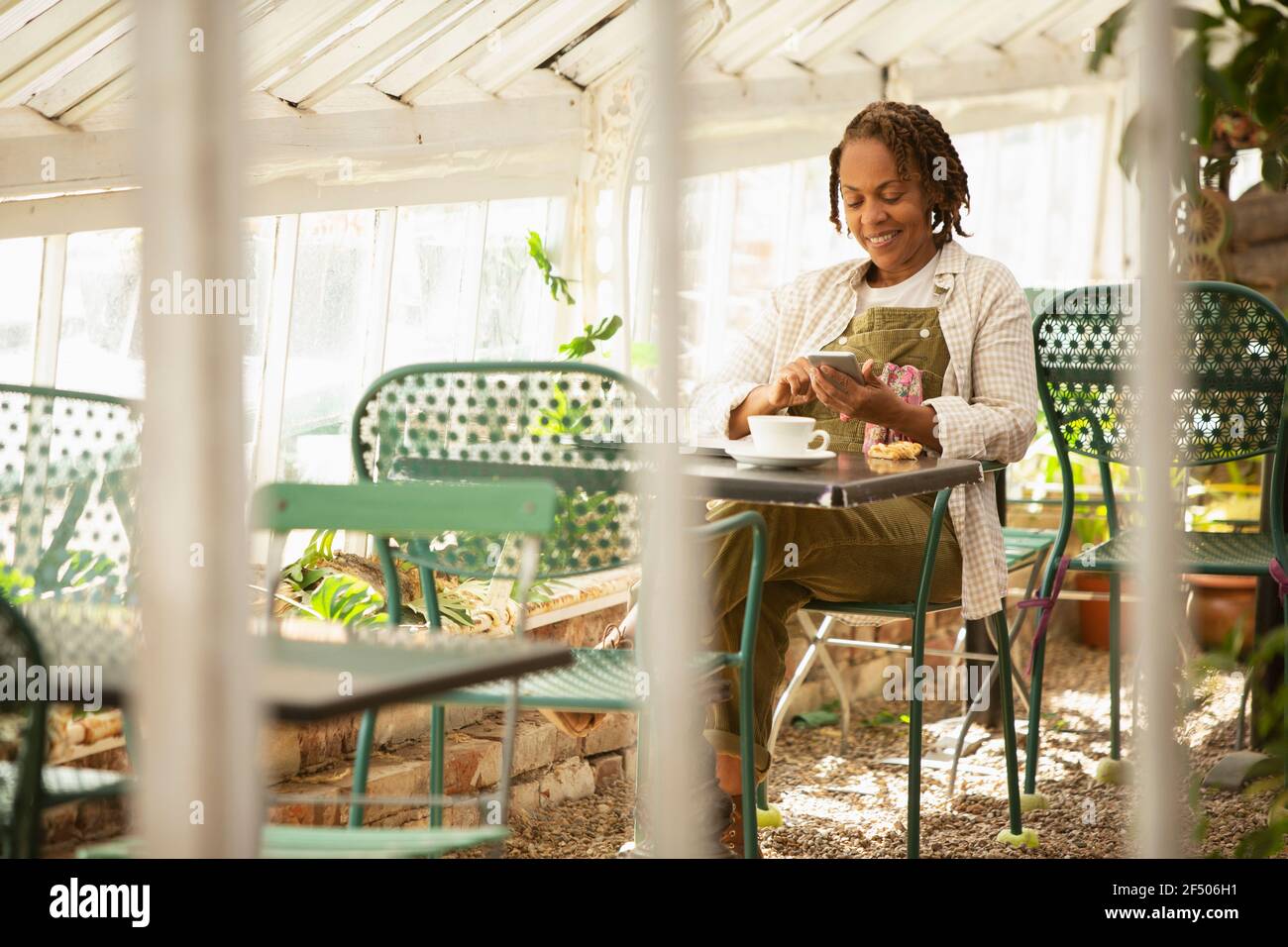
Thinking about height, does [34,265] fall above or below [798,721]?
above

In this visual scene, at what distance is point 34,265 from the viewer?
3363 mm

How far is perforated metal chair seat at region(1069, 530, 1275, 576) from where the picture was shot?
3.18m

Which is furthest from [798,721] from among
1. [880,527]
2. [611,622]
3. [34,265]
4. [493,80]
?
[34,265]

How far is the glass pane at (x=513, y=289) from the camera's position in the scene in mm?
4578

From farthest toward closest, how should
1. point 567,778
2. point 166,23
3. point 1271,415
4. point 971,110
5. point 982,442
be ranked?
point 971,110
point 567,778
point 1271,415
point 982,442
point 166,23

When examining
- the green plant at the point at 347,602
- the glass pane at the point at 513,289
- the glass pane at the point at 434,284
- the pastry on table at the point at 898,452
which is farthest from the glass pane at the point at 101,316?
the pastry on table at the point at 898,452

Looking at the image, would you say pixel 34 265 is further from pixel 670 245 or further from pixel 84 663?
pixel 670 245

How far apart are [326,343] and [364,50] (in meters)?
0.77

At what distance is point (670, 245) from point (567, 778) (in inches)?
97.0

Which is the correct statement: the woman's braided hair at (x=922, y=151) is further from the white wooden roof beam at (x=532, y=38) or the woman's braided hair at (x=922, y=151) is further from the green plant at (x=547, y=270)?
the green plant at (x=547, y=270)

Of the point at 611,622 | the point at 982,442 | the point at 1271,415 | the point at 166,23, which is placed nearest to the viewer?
the point at 166,23

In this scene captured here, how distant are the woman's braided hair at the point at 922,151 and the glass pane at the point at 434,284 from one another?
1375 millimetres

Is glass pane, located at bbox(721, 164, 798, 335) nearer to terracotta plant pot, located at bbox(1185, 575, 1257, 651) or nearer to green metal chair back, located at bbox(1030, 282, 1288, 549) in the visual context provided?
terracotta plant pot, located at bbox(1185, 575, 1257, 651)

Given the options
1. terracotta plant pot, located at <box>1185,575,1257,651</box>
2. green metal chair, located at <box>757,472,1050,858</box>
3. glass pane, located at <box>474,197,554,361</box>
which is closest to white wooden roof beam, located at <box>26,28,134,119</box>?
glass pane, located at <box>474,197,554,361</box>
